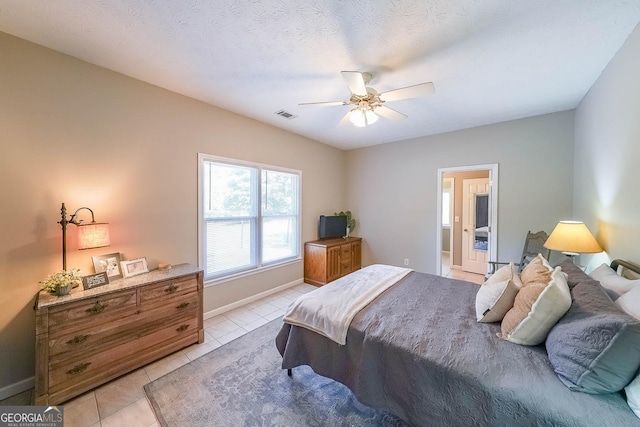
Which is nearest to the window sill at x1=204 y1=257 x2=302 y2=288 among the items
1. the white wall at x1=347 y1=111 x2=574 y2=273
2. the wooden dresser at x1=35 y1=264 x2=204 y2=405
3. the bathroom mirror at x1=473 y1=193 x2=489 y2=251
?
the wooden dresser at x1=35 y1=264 x2=204 y2=405

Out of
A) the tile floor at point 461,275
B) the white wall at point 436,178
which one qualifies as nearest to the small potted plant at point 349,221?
the white wall at point 436,178

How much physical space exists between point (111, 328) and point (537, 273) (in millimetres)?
3288

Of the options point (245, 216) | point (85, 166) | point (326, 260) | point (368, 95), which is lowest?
A: point (326, 260)

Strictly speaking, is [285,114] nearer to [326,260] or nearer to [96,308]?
[326,260]

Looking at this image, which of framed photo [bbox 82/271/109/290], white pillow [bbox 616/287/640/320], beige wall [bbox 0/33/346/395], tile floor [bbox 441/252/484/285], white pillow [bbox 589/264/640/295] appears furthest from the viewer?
tile floor [bbox 441/252/484/285]

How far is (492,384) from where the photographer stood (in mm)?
1138

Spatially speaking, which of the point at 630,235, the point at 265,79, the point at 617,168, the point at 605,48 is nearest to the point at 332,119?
the point at 265,79

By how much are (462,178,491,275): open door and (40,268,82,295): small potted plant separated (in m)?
6.42

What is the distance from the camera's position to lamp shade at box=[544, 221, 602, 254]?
6.95ft

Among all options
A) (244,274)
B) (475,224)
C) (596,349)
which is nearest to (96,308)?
(244,274)

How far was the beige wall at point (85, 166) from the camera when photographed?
6.08 ft

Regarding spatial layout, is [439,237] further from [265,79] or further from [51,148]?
[51,148]

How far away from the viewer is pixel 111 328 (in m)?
1.96

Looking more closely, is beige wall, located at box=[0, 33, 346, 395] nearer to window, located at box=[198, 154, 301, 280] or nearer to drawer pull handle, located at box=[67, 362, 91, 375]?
window, located at box=[198, 154, 301, 280]
